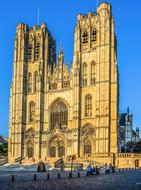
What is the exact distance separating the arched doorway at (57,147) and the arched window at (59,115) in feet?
8.62

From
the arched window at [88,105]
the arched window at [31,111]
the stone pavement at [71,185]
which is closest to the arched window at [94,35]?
the arched window at [88,105]

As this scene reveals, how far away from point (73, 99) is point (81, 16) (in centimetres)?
1712

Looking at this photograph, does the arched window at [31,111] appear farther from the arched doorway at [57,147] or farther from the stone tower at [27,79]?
the arched doorway at [57,147]

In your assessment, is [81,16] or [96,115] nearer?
[96,115]

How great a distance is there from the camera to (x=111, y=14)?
83.6 metres

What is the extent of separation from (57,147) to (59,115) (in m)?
6.19

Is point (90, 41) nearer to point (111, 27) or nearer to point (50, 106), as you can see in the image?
point (111, 27)

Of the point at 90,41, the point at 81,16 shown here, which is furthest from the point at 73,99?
the point at 81,16

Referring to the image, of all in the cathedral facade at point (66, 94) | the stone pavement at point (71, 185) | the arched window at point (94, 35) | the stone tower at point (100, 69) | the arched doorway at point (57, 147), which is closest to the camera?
the stone pavement at point (71, 185)

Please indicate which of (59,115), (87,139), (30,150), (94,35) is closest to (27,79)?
(59,115)

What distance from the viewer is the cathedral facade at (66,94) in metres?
78.4

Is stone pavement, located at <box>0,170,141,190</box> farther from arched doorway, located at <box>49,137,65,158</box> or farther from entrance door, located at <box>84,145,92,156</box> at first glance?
arched doorway, located at <box>49,137,65,158</box>

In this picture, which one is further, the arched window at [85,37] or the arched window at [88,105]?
the arched window at [85,37]

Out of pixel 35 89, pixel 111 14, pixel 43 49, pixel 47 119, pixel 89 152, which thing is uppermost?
pixel 111 14
